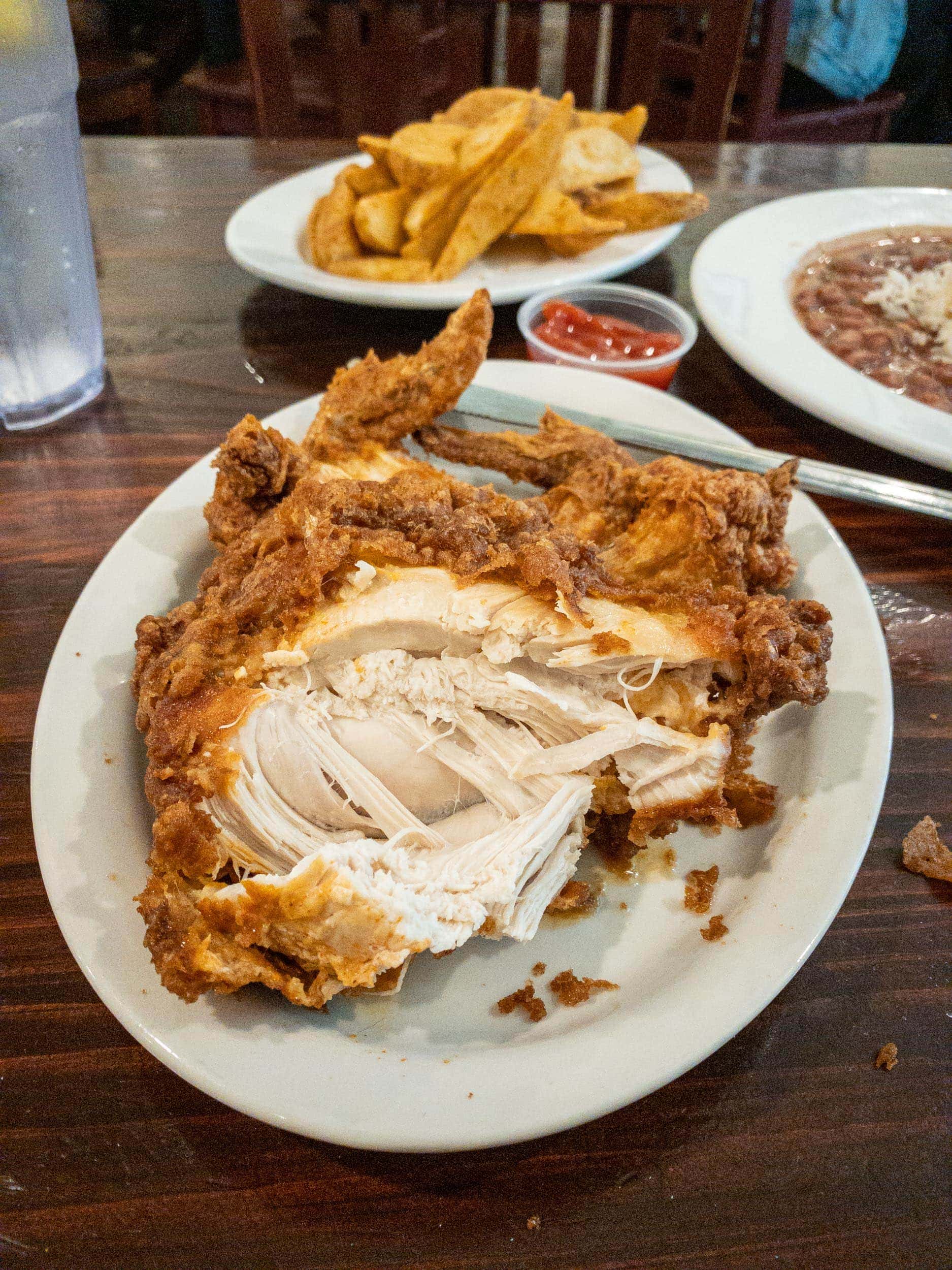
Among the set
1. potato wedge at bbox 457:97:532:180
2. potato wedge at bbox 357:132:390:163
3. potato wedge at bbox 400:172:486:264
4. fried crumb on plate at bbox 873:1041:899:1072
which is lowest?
fried crumb on plate at bbox 873:1041:899:1072

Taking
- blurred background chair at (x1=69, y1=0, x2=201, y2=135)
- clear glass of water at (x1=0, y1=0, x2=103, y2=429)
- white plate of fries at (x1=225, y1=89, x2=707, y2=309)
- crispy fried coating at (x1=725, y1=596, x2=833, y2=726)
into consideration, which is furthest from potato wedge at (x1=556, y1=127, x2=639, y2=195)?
blurred background chair at (x1=69, y1=0, x2=201, y2=135)

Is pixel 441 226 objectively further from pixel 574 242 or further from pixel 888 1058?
pixel 888 1058

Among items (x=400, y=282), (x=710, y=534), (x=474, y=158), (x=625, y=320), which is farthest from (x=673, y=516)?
(x=474, y=158)

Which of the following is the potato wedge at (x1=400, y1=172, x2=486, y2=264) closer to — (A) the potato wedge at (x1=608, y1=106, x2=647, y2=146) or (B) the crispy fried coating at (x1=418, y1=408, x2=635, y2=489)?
(A) the potato wedge at (x1=608, y1=106, x2=647, y2=146)

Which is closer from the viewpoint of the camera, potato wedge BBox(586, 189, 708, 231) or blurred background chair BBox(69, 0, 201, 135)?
potato wedge BBox(586, 189, 708, 231)

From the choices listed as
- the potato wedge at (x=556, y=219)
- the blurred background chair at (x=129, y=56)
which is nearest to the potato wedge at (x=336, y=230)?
the potato wedge at (x=556, y=219)

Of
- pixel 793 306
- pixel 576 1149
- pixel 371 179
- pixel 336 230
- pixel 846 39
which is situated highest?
pixel 846 39

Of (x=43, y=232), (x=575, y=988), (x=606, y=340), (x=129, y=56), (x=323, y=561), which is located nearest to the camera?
(x=575, y=988)

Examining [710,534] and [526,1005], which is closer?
[526,1005]
